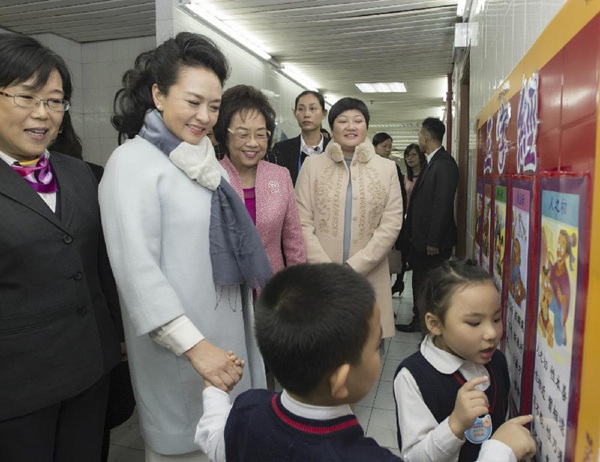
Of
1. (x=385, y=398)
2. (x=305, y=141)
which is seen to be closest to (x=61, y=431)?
(x=385, y=398)

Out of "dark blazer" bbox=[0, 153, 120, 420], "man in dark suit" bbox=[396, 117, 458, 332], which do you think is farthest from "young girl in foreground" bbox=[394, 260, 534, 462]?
"man in dark suit" bbox=[396, 117, 458, 332]

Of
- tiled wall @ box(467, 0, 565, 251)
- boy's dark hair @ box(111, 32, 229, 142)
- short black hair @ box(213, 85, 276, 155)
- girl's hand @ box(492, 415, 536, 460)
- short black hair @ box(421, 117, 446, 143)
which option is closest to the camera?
girl's hand @ box(492, 415, 536, 460)

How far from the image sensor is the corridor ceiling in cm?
434

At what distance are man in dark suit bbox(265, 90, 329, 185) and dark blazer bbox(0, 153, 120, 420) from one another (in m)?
1.82

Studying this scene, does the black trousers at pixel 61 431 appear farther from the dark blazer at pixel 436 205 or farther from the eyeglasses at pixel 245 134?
the dark blazer at pixel 436 205

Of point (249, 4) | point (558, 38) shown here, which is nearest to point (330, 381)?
point (558, 38)

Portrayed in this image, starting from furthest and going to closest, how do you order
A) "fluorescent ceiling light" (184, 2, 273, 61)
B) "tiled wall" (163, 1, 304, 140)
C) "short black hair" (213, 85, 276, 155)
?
"fluorescent ceiling light" (184, 2, 273, 61)
"tiled wall" (163, 1, 304, 140)
"short black hair" (213, 85, 276, 155)

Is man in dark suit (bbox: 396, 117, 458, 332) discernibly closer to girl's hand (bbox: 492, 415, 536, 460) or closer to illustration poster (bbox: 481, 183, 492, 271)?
illustration poster (bbox: 481, 183, 492, 271)

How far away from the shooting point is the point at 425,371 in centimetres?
122

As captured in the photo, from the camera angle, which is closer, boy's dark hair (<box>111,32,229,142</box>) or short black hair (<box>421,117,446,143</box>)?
boy's dark hair (<box>111,32,229,142</box>)

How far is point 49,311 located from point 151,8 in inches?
158

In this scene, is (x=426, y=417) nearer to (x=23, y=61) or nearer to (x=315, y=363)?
(x=315, y=363)

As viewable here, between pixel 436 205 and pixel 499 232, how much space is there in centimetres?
205

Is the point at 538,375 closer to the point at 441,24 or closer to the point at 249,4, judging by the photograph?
the point at 249,4
